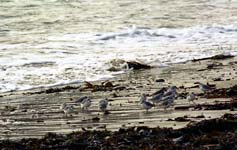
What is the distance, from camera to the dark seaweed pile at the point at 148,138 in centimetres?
652

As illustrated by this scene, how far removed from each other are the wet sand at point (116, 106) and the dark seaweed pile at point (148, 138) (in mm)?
397

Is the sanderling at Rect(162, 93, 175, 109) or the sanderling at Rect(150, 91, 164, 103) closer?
the sanderling at Rect(162, 93, 175, 109)

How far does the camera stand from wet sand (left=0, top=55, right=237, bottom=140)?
7.95 m

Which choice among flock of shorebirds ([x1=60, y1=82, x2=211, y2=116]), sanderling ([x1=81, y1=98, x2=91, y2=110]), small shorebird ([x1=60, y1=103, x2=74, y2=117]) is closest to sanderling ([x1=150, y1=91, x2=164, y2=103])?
flock of shorebirds ([x1=60, y1=82, x2=211, y2=116])

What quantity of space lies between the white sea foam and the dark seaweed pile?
4275 mm

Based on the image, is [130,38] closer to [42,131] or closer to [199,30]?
[199,30]

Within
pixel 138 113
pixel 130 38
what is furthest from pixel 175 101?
pixel 130 38

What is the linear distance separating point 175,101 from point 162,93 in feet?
0.85

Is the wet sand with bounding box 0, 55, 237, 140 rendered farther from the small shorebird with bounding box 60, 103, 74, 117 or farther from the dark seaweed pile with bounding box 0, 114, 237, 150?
the dark seaweed pile with bounding box 0, 114, 237, 150

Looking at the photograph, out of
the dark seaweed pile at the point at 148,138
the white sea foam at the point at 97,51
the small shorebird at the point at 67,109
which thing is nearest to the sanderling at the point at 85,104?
the small shorebird at the point at 67,109

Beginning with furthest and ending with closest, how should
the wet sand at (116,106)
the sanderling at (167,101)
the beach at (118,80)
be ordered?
the sanderling at (167,101)
the wet sand at (116,106)
the beach at (118,80)

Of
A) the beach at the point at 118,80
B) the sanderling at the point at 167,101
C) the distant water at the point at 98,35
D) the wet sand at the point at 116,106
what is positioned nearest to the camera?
the beach at the point at 118,80

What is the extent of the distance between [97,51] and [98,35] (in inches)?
122

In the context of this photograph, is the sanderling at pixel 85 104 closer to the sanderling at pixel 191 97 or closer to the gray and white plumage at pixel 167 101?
the gray and white plumage at pixel 167 101
